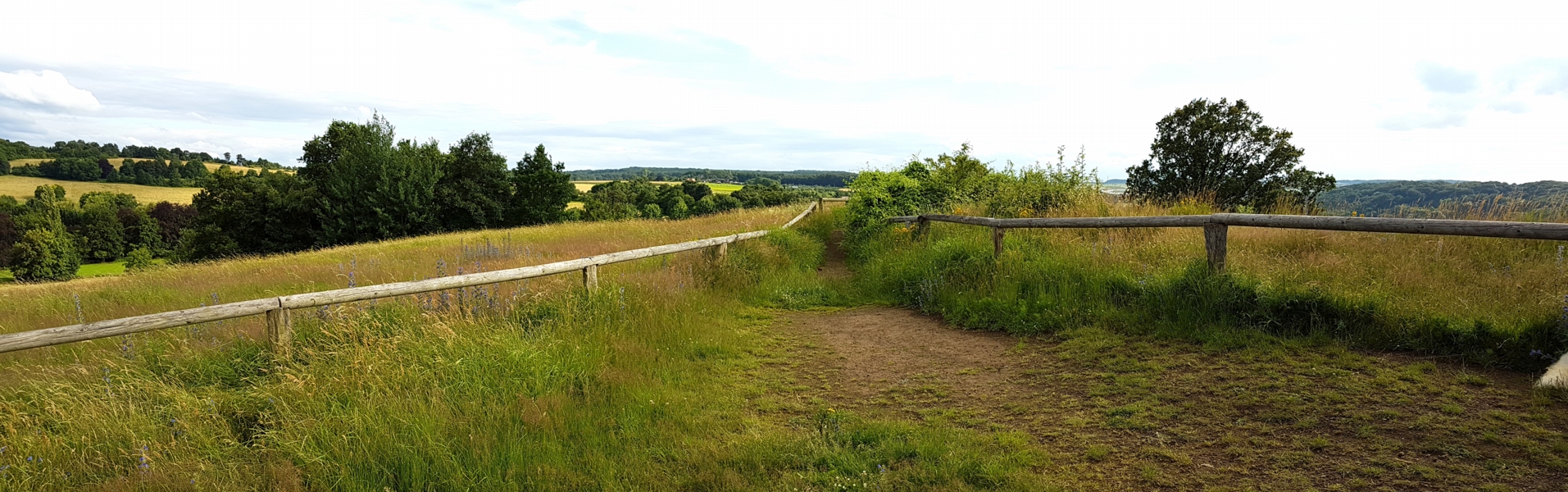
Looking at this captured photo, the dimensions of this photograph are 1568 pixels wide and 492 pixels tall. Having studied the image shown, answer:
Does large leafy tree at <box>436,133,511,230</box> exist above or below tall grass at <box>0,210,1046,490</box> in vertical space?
above

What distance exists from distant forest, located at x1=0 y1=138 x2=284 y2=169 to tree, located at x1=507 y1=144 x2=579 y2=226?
65.5m

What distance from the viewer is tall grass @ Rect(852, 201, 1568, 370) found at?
445 cm

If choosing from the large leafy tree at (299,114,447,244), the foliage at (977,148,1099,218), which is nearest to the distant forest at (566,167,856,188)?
the foliage at (977,148,1099,218)

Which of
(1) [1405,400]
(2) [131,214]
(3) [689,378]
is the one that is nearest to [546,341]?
(3) [689,378]

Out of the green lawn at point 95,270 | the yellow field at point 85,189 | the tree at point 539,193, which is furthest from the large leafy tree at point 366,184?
the yellow field at point 85,189

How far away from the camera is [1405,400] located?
3697mm

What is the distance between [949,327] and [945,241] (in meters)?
2.91

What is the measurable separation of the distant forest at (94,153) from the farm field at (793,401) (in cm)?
11103

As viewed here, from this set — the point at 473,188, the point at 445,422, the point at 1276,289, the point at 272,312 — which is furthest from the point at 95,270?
the point at 1276,289

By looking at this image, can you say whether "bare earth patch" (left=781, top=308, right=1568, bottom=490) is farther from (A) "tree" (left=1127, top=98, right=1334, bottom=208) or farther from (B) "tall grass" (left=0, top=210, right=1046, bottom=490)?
(A) "tree" (left=1127, top=98, right=1334, bottom=208)

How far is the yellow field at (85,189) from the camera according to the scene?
242ft

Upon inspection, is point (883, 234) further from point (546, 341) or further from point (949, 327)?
point (546, 341)

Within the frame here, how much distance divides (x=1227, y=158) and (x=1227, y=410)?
28574 mm

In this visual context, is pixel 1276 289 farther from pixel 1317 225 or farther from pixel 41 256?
pixel 41 256
